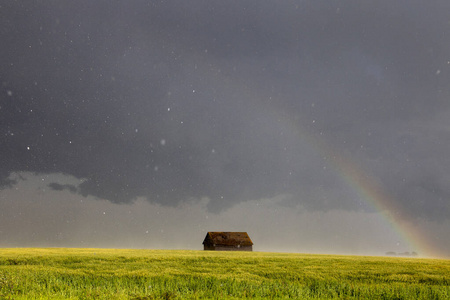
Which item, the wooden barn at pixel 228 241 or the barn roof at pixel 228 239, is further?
the barn roof at pixel 228 239

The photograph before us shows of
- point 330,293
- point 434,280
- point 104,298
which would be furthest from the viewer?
point 434,280

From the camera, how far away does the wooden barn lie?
75250 mm

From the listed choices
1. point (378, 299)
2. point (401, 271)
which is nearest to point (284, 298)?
point (378, 299)

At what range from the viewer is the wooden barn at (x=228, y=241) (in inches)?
2963

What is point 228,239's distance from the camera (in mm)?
76812

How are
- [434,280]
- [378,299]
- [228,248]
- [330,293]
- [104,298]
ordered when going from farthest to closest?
[228,248] < [434,280] < [330,293] < [378,299] < [104,298]

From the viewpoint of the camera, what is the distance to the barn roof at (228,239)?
Answer: 2982 inches

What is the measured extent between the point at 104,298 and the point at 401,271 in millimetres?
21691

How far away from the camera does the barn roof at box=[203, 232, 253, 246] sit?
249ft

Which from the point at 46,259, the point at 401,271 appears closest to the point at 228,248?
the point at 46,259

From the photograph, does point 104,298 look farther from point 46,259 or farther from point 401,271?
point 46,259

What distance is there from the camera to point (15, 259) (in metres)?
31.1

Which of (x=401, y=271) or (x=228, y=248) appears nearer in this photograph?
(x=401, y=271)

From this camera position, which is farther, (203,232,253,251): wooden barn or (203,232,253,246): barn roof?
(203,232,253,246): barn roof
